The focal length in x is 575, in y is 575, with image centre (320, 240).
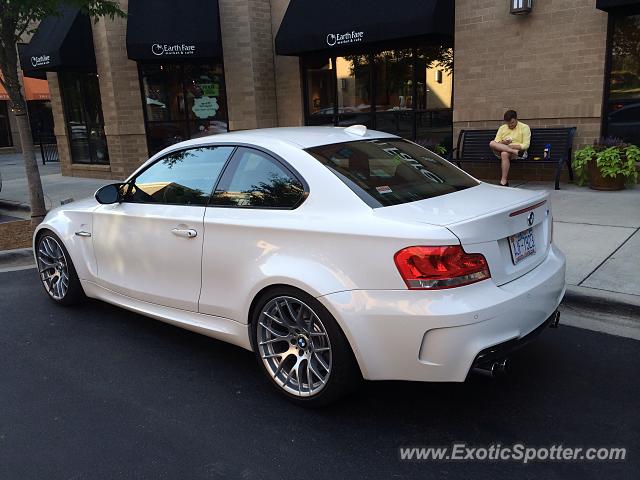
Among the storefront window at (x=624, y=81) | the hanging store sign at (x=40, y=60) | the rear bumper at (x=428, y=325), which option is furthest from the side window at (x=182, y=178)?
the hanging store sign at (x=40, y=60)

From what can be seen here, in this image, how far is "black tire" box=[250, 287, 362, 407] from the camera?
300 cm

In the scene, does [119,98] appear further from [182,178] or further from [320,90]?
[182,178]

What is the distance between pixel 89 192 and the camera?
39.1 feet

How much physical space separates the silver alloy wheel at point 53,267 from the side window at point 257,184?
2.07 meters

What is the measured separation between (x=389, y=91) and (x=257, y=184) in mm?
8994

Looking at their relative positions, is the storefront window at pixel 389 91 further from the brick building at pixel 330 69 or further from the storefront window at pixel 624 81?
the storefront window at pixel 624 81

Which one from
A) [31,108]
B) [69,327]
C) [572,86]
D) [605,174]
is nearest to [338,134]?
[69,327]

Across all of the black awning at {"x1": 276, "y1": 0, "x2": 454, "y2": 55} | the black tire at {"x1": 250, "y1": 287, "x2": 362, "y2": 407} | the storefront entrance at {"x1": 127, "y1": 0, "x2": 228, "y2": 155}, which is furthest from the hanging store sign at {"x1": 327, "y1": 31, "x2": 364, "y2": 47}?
the black tire at {"x1": 250, "y1": 287, "x2": 362, "y2": 407}

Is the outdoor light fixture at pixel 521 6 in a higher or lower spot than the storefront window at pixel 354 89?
higher

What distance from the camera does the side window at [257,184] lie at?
3.40 metres

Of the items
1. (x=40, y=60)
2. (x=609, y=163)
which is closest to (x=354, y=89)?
(x=609, y=163)

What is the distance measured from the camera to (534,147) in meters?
9.65

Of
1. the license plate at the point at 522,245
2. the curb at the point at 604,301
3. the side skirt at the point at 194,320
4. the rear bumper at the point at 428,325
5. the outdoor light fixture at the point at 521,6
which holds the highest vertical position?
the outdoor light fixture at the point at 521,6

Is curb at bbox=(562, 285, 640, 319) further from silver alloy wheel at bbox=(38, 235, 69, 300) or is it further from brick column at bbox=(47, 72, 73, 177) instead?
brick column at bbox=(47, 72, 73, 177)
